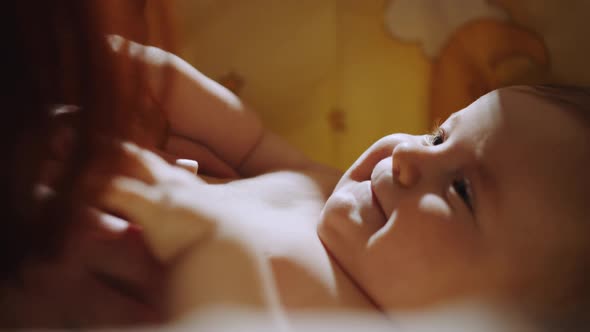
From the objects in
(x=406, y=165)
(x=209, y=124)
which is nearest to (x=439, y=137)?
(x=406, y=165)

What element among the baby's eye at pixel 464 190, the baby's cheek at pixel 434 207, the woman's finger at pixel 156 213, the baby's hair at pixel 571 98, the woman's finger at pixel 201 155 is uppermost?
the baby's hair at pixel 571 98

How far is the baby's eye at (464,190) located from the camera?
53cm

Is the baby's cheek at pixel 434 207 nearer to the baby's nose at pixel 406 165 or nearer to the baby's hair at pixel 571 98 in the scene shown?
the baby's nose at pixel 406 165

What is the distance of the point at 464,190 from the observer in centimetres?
54

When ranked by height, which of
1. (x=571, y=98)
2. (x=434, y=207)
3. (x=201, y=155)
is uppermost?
(x=571, y=98)

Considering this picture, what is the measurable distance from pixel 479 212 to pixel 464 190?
0.10ft

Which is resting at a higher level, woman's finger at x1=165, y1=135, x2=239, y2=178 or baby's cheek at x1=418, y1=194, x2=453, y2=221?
baby's cheek at x1=418, y1=194, x2=453, y2=221

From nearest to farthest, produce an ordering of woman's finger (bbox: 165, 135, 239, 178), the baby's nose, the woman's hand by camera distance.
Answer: the woman's hand → the baby's nose → woman's finger (bbox: 165, 135, 239, 178)

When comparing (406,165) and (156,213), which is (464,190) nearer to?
(406,165)

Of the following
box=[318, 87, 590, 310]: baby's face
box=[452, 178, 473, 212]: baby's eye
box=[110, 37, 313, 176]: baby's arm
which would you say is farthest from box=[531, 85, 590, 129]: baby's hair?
box=[110, 37, 313, 176]: baby's arm

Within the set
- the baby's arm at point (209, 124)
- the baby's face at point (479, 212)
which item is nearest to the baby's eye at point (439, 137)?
the baby's face at point (479, 212)

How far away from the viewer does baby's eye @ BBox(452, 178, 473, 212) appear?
0.53m

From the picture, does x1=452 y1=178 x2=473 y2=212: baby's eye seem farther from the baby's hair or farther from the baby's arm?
the baby's arm

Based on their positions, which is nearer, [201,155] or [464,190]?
[464,190]
